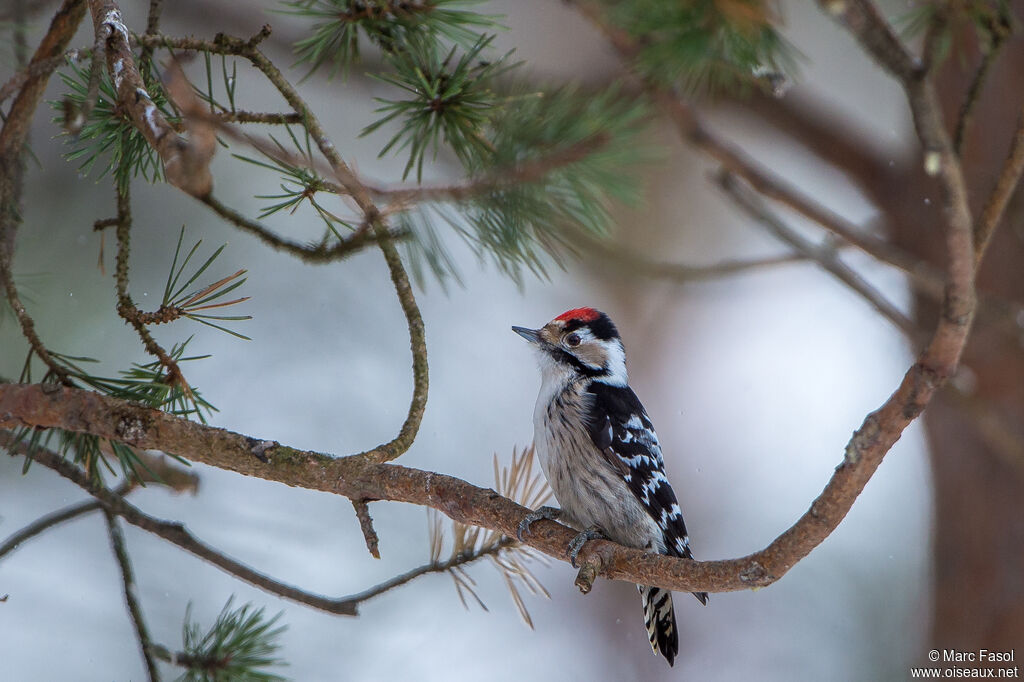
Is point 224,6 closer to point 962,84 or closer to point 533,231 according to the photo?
point 533,231

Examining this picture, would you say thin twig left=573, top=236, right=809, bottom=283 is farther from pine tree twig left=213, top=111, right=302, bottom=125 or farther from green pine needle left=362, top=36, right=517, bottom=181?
pine tree twig left=213, top=111, right=302, bottom=125

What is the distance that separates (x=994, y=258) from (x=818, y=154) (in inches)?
37.4

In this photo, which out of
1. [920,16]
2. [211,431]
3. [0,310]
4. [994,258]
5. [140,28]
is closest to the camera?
[211,431]

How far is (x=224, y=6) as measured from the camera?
4.18m

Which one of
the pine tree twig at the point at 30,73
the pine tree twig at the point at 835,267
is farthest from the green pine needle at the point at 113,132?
the pine tree twig at the point at 835,267

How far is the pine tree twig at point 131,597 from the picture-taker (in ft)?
5.70

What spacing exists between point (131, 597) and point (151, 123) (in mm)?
1061

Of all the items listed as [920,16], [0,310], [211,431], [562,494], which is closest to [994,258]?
[920,16]

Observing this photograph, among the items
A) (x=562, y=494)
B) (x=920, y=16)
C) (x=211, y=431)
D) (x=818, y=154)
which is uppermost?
(x=818, y=154)

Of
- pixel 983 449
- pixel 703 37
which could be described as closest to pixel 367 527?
pixel 703 37

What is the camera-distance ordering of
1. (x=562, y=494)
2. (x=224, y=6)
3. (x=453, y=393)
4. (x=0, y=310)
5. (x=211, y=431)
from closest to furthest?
(x=211, y=431) < (x=0, y=310) < (x=562, y=494) < (x=224, y=6) < (x=453, y=393)

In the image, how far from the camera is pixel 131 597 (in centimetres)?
178

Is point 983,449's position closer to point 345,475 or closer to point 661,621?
point 661,621

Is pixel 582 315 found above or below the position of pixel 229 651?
above
